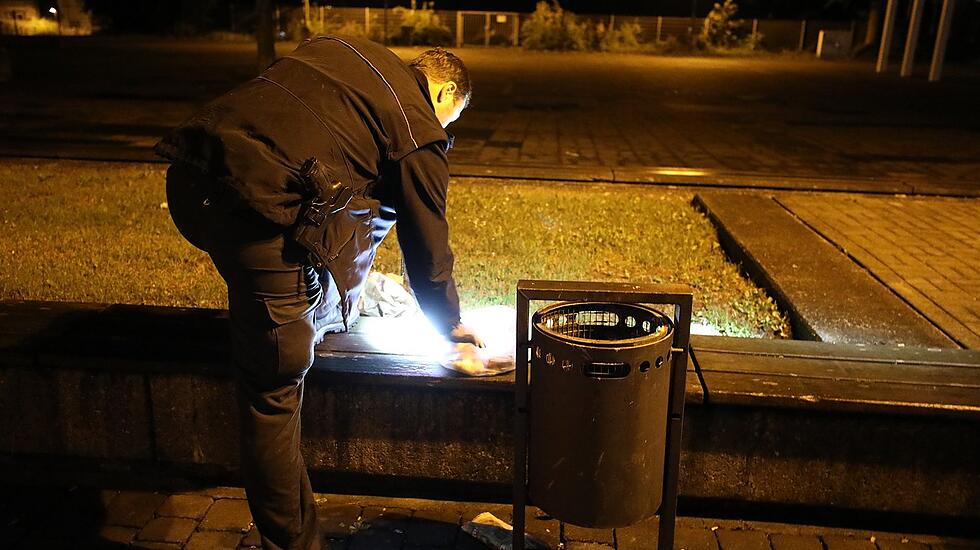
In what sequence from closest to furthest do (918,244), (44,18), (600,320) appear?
(600,320), (918,244), (44,18)

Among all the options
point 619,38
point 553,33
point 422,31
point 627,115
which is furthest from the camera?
point 619,38

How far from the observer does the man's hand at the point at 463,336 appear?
8.39ft

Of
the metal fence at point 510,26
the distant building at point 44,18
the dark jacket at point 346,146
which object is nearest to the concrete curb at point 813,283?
the dark jacket at point 346,146

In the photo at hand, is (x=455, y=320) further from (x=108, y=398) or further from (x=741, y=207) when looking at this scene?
(x=741, y=207)

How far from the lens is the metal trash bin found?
2133 millimetres

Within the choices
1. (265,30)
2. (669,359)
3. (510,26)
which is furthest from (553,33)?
(669,359)

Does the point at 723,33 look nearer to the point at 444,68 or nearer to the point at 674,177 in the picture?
the point at 674,177

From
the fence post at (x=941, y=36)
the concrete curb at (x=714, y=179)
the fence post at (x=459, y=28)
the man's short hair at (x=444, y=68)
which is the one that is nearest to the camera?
the man's short hair at (x=444, y=68)

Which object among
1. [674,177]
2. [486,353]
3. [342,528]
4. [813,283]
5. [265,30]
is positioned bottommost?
[342,528]

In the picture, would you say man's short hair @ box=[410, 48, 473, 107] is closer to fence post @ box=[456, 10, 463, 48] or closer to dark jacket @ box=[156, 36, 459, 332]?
dark jacket @ box=[156, 36, 459, 332]

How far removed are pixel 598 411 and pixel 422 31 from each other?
3495cm

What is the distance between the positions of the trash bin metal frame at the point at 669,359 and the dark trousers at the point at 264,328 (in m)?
0.60

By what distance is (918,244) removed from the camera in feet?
19.1

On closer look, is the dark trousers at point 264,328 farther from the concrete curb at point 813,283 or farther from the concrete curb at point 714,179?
the concrete curb at point 714,179
